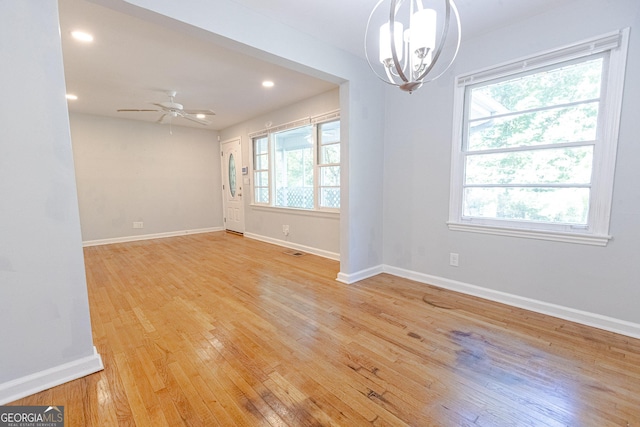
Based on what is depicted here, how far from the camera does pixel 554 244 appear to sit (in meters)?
2.32

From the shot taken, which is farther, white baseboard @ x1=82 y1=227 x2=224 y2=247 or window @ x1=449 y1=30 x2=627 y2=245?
white baseboard @ x1=82 y1=227 x2=224 y2=247

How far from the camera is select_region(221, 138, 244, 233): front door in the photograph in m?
6.24

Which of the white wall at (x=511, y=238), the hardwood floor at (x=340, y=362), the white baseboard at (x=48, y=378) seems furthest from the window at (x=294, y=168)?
the white baseboard at (x=48, y=378)

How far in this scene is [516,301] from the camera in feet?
8.29

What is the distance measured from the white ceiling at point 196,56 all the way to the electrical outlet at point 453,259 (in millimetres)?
2180

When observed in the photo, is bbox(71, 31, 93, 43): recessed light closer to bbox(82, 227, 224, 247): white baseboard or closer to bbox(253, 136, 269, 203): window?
bbox(253, 136, 269, 203): window

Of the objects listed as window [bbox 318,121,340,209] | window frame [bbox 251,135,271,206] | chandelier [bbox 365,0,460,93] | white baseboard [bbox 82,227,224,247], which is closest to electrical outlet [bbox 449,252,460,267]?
window [bbox 318,121,340,209]

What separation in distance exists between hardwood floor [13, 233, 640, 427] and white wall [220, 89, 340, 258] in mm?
1364

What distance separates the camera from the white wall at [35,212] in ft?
4.50

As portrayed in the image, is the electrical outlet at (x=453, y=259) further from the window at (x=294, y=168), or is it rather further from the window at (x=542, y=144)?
the window at (x=294, y=168)

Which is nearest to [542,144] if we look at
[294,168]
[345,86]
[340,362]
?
[345,86]

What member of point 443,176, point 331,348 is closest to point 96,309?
point 331,348

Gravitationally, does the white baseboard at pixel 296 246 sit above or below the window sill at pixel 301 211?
below

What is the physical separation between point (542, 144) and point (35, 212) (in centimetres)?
361
